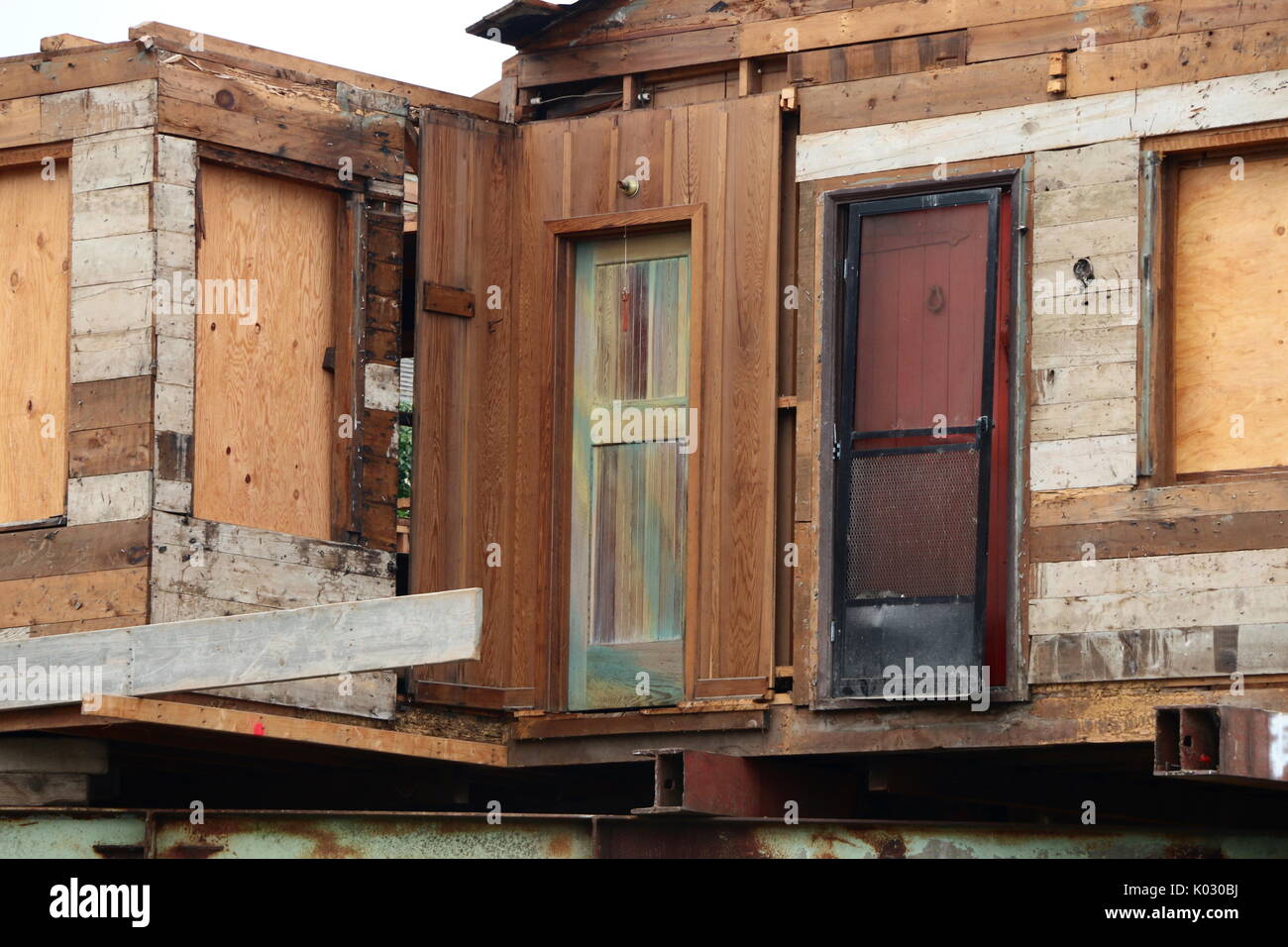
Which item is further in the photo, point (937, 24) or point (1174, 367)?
point (937, 24)

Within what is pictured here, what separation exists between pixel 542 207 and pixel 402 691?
131 inches

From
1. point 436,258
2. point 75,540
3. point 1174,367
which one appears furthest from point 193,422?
point 1174,367

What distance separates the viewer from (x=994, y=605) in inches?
516

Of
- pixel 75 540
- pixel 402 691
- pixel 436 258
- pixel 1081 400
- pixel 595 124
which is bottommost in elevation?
pixel 402 691

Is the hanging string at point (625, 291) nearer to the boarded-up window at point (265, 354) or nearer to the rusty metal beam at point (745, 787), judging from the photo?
the boarded-up window at point (265, 354)

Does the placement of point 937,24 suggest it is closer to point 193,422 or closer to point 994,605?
point 994,605

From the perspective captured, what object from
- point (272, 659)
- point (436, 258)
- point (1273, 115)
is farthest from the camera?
point (436, 258)

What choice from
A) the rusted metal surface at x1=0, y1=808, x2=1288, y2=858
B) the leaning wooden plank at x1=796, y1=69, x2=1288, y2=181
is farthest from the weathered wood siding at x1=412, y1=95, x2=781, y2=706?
the rusted metal surface at x1=0, y1=808, x2=1288, y2=858

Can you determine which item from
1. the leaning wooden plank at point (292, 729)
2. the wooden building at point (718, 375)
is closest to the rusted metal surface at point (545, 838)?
the leaning wooden plank at point (292, 729)

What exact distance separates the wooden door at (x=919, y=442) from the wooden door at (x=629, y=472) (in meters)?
1.27

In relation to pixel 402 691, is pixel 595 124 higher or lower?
higher

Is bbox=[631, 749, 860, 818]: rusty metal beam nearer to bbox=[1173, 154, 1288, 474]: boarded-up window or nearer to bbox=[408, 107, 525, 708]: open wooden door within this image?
bbox=[408, 107, 525, 708]: open wooden door

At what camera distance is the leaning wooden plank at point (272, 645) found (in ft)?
34.4

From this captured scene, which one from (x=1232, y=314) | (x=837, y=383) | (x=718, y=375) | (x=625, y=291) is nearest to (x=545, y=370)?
(x=625, y=291)
